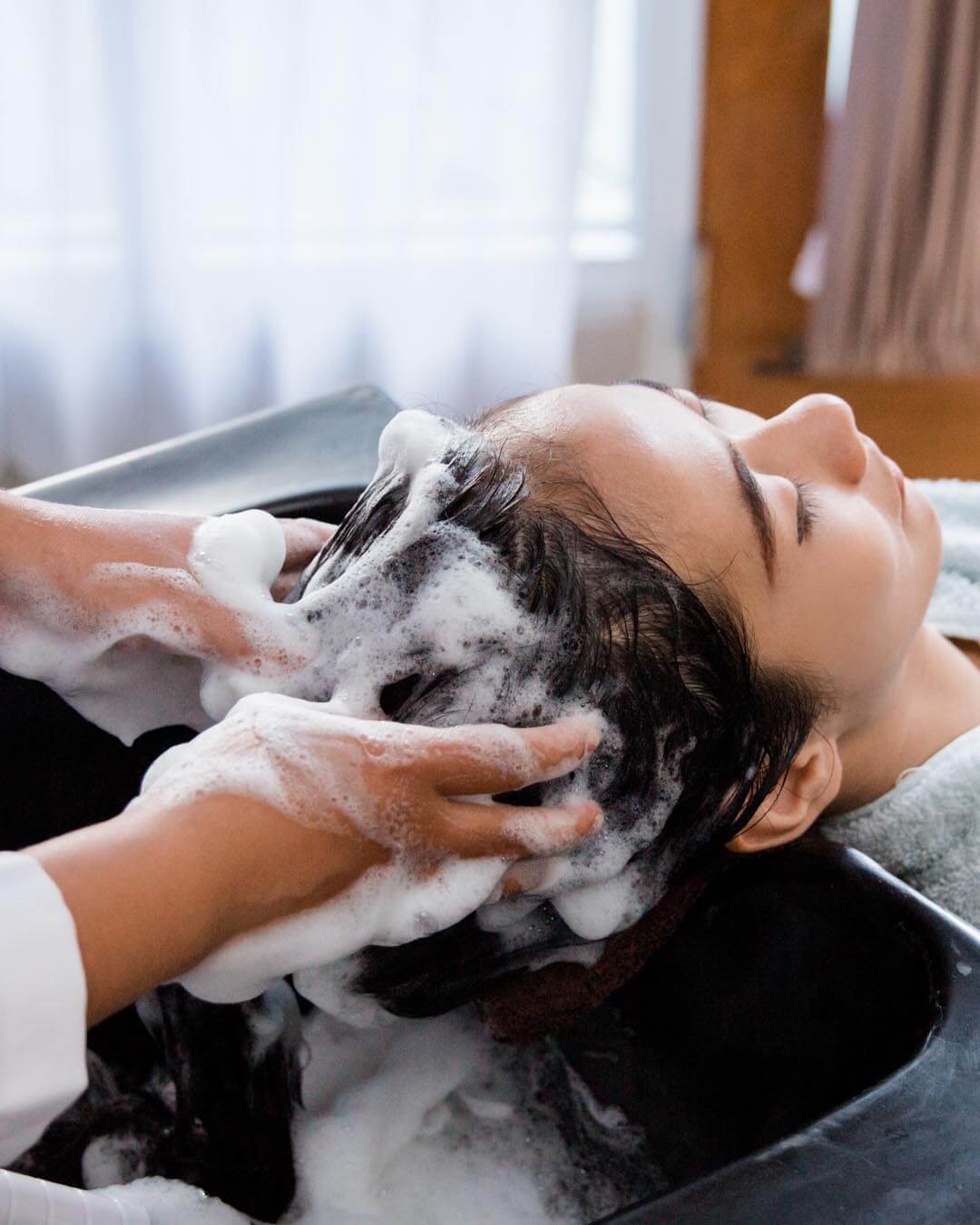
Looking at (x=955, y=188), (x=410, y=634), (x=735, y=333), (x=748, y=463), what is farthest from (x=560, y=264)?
(x=410, y=634)

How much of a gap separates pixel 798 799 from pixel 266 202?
4.51ft

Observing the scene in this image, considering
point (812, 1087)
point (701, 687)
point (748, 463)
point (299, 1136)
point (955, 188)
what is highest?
point (955, 188)

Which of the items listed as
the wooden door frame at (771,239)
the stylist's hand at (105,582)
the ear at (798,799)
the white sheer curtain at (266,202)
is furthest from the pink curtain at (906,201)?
the stylist's hand at (105,582)

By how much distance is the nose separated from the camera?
839 mm

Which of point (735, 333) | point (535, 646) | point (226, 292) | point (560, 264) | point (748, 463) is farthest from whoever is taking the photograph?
point (735, 333)

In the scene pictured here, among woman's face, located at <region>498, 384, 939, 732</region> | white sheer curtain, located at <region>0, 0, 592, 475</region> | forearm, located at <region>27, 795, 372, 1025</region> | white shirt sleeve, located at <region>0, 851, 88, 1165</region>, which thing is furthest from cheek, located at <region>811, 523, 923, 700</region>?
white sheer curtain, located at <region>0, 0, 592, 475</region>

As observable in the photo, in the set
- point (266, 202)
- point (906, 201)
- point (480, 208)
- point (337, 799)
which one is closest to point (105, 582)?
point (337, 799)

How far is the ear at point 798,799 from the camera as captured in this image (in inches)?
30.6

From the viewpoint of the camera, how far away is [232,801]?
550 millimetres

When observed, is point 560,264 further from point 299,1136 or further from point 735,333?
point 299,1136

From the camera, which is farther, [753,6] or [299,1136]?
[753,6]

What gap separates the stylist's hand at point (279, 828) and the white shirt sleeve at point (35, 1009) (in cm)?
1

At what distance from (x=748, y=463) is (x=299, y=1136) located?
23.5 inches

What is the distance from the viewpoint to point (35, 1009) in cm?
45
